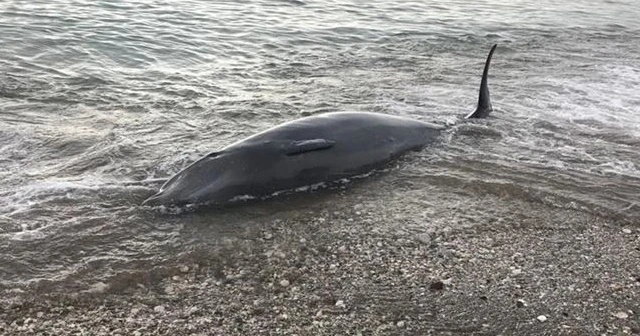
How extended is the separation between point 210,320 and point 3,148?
4.34 meters

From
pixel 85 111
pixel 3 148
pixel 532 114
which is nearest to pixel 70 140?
pixel 3 148

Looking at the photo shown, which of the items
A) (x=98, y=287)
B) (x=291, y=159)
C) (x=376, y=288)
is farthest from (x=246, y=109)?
(x=376, y=288)

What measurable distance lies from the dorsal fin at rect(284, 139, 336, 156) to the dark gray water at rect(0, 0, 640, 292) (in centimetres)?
51

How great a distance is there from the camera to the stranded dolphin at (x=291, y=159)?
6.59m

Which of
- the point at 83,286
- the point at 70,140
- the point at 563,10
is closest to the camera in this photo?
the point at 83,286

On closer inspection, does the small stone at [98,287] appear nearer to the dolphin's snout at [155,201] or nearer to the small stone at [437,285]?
the dolphin's snout at [155,201]

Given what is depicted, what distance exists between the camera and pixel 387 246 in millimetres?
5820

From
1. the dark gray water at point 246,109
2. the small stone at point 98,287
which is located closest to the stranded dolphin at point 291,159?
the dark gray water at point 246,109

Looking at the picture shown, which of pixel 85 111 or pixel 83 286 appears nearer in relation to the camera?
pixel 83 286

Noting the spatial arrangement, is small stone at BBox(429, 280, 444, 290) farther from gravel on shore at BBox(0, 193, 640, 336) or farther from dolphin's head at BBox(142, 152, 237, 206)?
dolphin's head at BBox(142, 152, 237, 206)

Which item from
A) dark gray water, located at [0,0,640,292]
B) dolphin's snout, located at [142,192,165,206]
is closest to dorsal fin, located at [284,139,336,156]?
dark gray water, located at [0,0,640,292]

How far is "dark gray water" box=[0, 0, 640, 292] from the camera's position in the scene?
6129 mm

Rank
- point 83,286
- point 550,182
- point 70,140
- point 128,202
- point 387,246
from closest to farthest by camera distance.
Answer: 1. point 83,286
2. point 387,246
3. point 128,202
4. point 550,182
5. point 70,140

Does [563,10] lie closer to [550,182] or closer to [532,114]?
[532,114]
